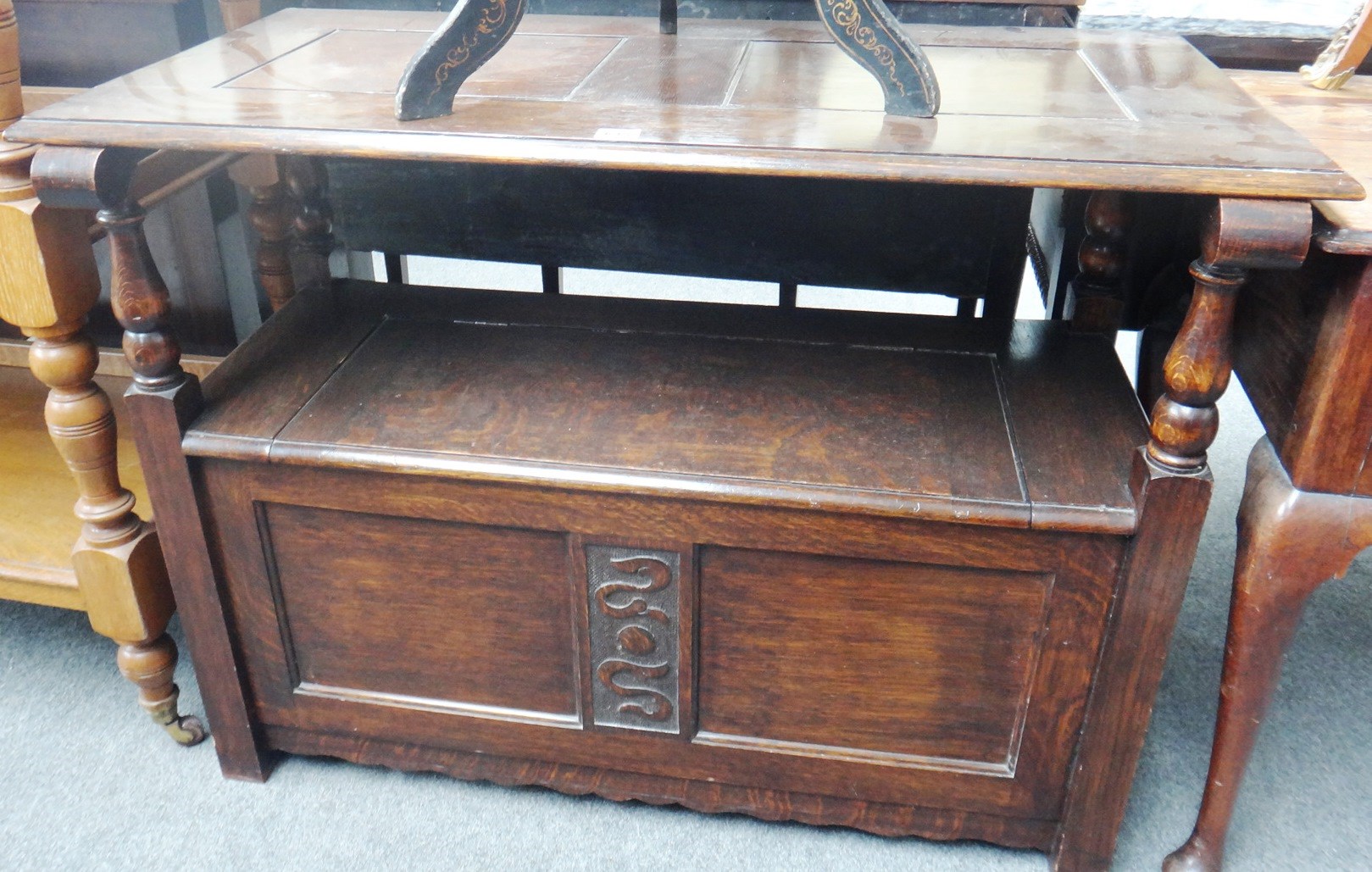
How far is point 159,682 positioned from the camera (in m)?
1.49

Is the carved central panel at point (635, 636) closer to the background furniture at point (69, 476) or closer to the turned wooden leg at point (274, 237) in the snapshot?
the background furniture at point (69, 476)

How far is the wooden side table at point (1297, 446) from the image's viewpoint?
39.4 inches

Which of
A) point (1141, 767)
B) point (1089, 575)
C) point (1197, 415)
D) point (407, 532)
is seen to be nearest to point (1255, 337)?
point (1197, 415)

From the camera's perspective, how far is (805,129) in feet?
3.46

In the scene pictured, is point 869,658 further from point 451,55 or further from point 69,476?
point 69,476

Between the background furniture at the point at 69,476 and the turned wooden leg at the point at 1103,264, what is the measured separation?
1203 millimetres

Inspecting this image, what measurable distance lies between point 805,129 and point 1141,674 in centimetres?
68

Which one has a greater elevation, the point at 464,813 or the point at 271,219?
the point at 271,219

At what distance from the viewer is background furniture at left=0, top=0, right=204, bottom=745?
1.21 meters

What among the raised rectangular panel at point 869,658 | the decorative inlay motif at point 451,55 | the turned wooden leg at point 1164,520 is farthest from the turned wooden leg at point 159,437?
the turned wooden leg at point 1164,520

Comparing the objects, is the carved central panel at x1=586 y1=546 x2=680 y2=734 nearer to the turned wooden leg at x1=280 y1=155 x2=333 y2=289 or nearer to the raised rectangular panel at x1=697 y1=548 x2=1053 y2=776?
the raised rectangular panel at x1=697 y1=548 x2=1053 y2=776

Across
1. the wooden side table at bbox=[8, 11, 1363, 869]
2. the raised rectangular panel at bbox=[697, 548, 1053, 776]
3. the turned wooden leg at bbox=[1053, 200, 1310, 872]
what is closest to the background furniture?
the wooden side table at bbox=[8, 11, 1363, 869]

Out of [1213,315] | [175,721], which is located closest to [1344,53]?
[1213,315]

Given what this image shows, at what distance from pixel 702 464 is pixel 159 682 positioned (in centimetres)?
84
